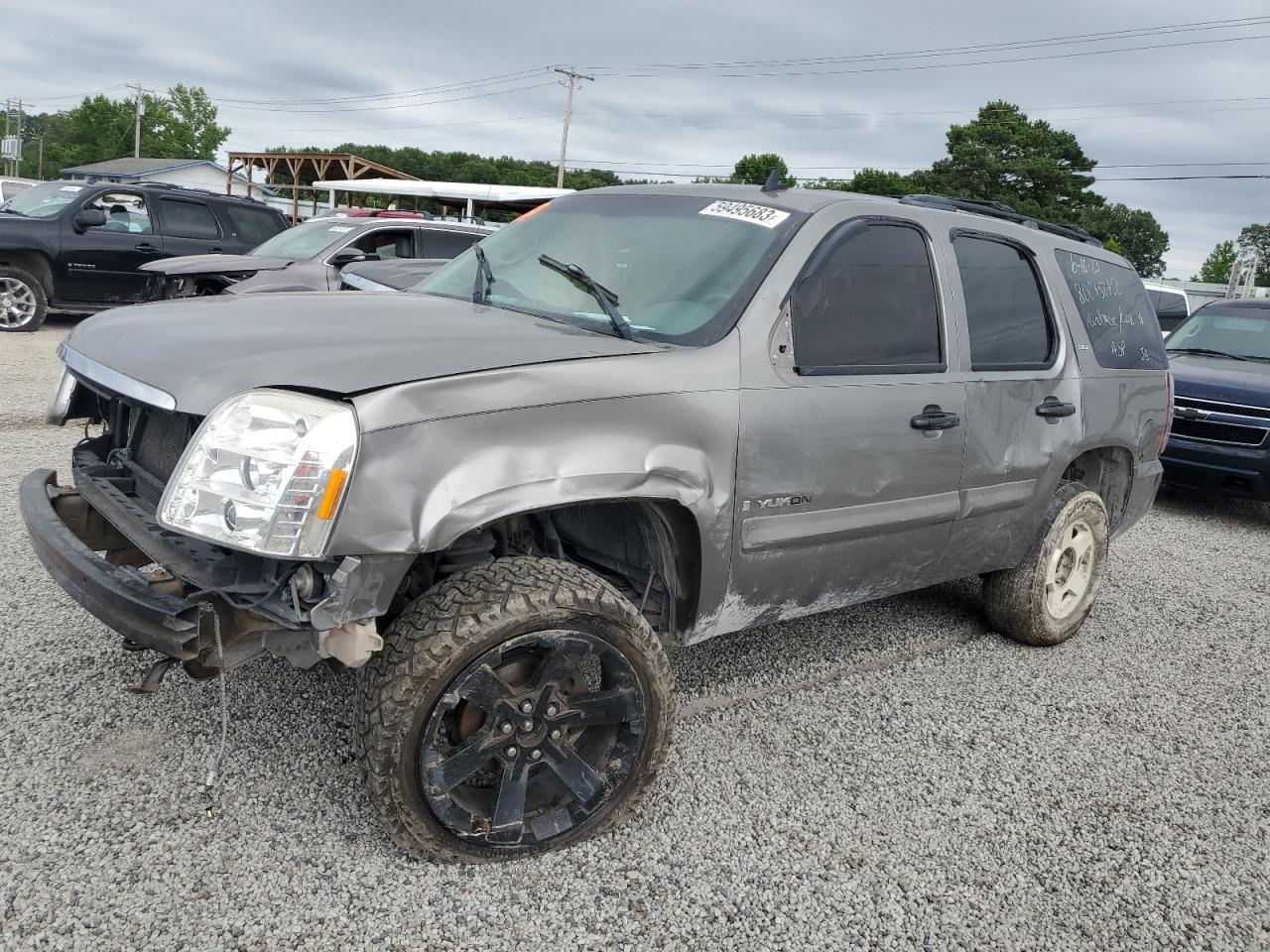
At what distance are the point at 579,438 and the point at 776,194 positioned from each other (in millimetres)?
1485

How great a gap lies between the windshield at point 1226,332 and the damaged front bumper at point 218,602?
26.6 feet

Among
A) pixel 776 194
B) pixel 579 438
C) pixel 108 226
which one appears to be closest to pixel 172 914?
pixel 579 438

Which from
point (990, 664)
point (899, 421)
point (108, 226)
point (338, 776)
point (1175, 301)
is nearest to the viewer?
point (338, 776)

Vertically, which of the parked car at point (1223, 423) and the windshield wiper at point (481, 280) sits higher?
the windshield wiper at point (481, 280)

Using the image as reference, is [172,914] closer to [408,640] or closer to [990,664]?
[408,640]

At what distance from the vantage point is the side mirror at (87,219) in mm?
11203

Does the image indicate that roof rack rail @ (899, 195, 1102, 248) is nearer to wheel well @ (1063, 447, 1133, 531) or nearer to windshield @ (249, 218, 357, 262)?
wheel well @ (1063, 447, 1133, 531)

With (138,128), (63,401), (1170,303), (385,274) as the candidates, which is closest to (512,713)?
(63,401)

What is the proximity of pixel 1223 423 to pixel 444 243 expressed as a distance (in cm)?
741

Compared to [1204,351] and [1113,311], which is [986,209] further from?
[1204,351]

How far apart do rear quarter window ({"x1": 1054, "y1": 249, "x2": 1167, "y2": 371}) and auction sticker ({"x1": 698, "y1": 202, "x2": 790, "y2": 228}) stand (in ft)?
5.61

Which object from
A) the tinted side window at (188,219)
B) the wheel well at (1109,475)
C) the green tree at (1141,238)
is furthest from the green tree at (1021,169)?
the wheel well at (1109,475)

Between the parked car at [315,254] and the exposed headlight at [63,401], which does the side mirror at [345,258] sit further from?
the exposed headlight at [63,401]

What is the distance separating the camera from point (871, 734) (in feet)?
11.1
